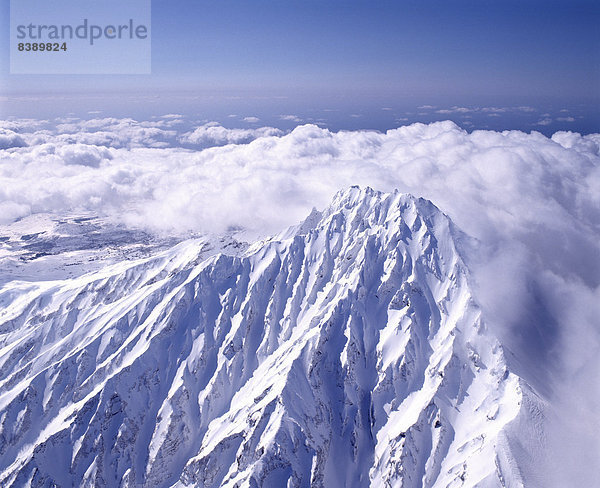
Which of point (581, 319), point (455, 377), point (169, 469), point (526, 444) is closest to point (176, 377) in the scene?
point (169, 469)

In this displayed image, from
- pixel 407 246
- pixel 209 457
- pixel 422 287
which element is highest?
pixel 407 246

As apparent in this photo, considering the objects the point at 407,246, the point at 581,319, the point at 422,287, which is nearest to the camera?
the point at 422,287

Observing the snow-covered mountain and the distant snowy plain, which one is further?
the snow-covered mountain

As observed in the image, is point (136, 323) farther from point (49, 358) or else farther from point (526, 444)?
point (526, 444)

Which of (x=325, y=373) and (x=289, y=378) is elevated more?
(x=289, y=378)

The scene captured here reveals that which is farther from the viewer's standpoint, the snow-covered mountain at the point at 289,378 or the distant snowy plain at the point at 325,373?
the snow-covered mountain at the point at 289,378

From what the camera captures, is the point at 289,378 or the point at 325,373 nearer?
the point at 289,378

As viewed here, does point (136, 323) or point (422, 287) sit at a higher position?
point (422, 287)

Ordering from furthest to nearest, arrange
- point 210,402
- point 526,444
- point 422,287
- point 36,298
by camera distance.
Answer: point 36,298, point 422,287, point 210,402, point 526,444
